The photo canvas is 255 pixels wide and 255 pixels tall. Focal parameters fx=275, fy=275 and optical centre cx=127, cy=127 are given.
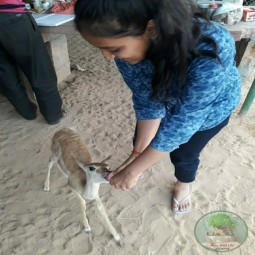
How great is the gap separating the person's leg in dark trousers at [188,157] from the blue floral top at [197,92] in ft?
0.26

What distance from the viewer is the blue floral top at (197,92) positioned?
836mm

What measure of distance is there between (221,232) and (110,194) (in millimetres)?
743

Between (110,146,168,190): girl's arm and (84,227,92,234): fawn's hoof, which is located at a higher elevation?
(110,146,168,190): girl's arm

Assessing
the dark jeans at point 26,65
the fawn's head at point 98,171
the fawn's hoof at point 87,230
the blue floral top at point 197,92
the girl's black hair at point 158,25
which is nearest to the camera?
the girl's black hair at point 158,25

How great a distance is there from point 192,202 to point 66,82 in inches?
77.3

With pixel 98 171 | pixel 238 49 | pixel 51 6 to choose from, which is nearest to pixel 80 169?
pixel 98 171

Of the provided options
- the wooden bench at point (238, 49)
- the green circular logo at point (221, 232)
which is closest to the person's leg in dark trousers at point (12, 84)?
the wooden bench at point (238, 49)

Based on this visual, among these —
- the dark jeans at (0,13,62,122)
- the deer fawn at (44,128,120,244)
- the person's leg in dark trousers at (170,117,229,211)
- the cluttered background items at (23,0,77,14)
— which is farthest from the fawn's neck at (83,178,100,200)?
the cluttered background items at (23,0,77,14)

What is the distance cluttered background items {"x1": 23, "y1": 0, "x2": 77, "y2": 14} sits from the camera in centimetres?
236

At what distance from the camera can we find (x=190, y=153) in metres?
1.40

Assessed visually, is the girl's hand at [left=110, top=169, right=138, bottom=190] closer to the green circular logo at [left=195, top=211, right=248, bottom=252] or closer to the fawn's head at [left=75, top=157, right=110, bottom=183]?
the fawn's head at [left=75, top=157, right=110, bottom=183]

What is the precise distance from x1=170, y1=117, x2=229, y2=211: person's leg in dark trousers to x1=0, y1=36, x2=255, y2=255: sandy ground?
12 centimetres

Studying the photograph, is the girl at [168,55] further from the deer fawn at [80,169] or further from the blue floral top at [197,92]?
the deer fawn at [80,169]

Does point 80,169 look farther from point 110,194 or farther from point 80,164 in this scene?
point 110,194
